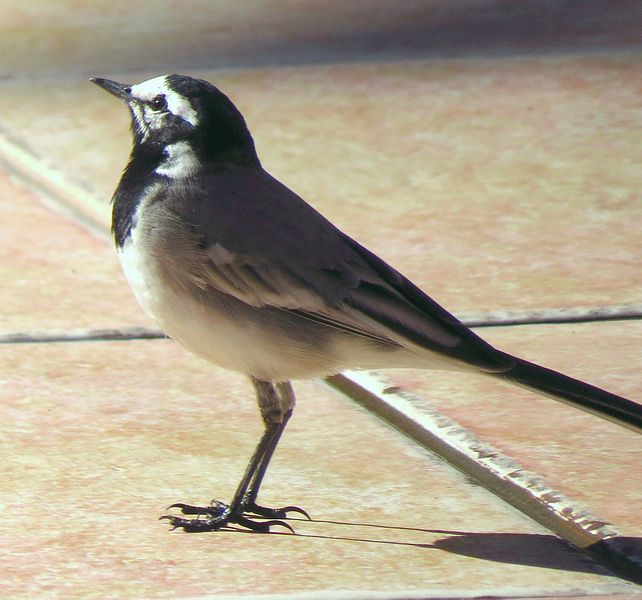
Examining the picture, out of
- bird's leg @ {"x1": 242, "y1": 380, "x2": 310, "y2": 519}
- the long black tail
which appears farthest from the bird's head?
the long black tail

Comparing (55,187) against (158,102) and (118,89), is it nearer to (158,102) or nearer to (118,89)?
(118,89)

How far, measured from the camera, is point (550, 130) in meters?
6.97

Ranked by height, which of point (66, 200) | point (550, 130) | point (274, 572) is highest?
point (550, 130)

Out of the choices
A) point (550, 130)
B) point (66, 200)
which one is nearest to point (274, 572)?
point (66, 200)

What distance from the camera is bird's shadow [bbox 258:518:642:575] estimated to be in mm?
3588

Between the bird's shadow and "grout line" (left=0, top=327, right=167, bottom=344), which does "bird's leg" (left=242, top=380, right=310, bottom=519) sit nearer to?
the bird's shadow

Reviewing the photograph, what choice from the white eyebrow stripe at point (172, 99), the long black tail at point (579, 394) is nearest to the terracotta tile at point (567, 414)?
the long black tail at point (579, 394)

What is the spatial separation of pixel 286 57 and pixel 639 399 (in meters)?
3.96

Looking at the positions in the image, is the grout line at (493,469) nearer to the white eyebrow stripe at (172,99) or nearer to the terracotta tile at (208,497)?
the terracotta tile at (208,497)

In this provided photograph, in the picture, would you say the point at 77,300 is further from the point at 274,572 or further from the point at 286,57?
the point at 286,57

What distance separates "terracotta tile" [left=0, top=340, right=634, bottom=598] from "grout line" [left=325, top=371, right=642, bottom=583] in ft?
0.15

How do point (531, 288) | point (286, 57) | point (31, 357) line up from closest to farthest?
point (31, 357) < point (531, 288) < point (286, 57)

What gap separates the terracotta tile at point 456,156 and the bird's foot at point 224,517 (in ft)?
5.00

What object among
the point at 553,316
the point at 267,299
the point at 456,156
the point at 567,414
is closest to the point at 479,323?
the point at 553,316
